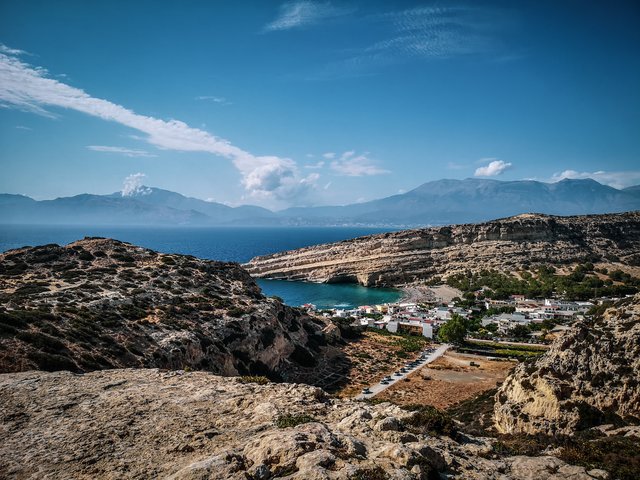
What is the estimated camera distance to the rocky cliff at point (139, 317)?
1800 cm

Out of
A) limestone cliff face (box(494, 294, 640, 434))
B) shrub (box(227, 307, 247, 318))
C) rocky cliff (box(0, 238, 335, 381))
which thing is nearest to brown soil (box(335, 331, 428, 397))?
rocky cliff (box(0, 238, 335, 381))

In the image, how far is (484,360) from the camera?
39500 millimetres

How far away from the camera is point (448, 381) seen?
1267 inches

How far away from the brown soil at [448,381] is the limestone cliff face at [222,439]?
1794 centimetres

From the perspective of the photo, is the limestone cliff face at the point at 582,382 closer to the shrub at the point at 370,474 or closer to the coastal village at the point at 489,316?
the shrub at the point at 370,474

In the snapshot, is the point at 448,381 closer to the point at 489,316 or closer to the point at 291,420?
the point at 291,420

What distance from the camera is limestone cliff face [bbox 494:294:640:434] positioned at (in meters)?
15.3

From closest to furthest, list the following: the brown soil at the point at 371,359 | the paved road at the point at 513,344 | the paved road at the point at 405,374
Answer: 1. the paved road at the point at 405,374
2. the brown soil at the point at 371,359
3. the paved road at the point at 513,344

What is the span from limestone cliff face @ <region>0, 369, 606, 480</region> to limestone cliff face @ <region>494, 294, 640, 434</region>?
8.93 m

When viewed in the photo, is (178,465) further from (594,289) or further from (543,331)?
(594,289)

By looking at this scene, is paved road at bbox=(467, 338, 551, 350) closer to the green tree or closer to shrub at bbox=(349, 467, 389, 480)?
the green tree

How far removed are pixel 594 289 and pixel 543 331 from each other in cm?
3168

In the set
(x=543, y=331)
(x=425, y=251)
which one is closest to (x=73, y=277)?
(x=543, y=331)

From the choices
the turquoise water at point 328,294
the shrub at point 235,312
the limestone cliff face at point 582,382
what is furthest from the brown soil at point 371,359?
the turquoise water at point 328,294
